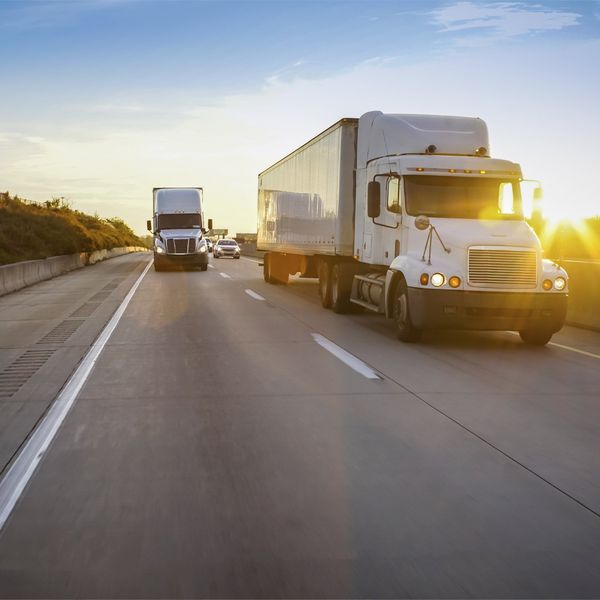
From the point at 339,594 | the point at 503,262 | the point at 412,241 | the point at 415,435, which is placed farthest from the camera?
the point at 412,241

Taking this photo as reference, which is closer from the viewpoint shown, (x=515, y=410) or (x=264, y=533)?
(x=264, y=533)

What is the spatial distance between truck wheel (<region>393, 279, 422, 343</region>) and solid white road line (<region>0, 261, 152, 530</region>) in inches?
176

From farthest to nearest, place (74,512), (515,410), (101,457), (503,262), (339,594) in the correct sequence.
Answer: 1. (503,262)
2. (515,410)
3. (101,457)
4. (74,512)
5. (339,594)

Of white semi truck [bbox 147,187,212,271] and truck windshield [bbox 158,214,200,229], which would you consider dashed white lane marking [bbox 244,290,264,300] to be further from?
truck windshield [bbox 158,214,200,229]

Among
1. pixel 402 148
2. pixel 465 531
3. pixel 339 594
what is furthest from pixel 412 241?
pixel 339 594

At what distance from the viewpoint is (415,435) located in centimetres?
638

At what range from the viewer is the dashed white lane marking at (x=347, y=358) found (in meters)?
9.20

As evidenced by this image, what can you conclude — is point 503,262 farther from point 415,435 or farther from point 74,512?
point 74,512

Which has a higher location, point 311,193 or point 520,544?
point 311,193

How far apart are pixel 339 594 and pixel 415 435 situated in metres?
2.96

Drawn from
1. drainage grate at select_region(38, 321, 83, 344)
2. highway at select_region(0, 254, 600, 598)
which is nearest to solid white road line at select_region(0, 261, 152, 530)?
highway at select_region(0, 254, 600, 598)

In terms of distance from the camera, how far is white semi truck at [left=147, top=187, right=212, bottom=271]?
111 feet

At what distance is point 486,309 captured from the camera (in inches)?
441

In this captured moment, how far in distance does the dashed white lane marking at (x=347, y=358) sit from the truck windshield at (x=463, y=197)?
2.53m
